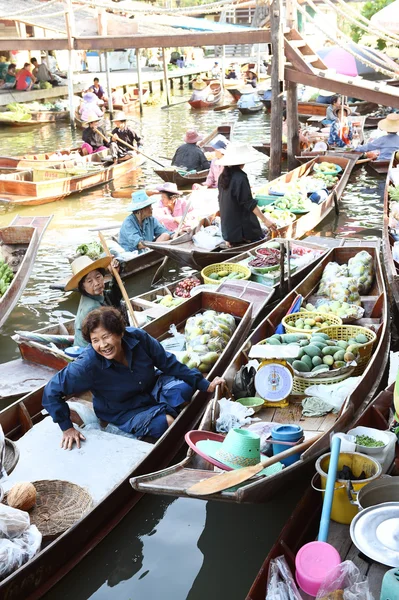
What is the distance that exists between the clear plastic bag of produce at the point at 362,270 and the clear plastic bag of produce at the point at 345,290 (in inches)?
6.1

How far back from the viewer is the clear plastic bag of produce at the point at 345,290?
246 inches

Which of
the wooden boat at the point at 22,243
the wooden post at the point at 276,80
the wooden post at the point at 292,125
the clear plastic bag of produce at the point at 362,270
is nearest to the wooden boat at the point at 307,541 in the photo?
the clear plastic bag of produce at the point at 362,270

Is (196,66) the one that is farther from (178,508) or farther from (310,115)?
(178,508)

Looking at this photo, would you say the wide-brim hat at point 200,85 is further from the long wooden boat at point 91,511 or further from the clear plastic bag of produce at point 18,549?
the clear plastic bag of produce at point 18,549

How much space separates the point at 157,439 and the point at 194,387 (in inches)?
17.0

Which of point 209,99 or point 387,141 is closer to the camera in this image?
point 387,141

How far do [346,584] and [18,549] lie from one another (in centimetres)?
162

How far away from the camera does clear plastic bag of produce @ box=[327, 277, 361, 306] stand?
6.24m

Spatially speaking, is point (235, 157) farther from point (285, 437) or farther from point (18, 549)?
point (18, 549)

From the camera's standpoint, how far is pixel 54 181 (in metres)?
11.3

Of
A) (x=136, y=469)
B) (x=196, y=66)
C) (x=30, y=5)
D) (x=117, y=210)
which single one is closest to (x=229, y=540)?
(x=136, y=469)

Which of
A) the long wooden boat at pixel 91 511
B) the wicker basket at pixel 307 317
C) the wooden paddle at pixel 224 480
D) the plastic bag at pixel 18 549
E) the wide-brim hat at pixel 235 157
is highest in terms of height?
the wide-brim hat at pixel 235 157

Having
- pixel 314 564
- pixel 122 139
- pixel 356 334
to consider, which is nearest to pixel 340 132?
pixel 122 139

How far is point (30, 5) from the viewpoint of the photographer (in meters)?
16.6
